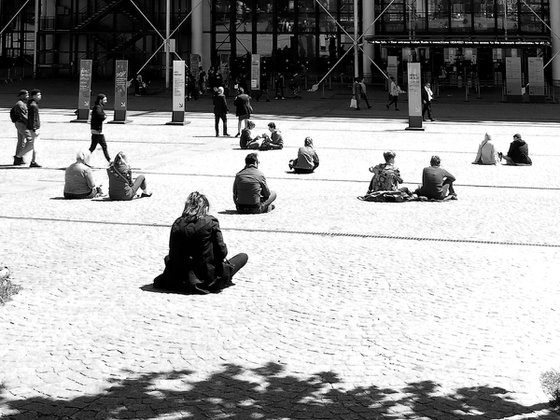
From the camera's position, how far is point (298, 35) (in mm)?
46188

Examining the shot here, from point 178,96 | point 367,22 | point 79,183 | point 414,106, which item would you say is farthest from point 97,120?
point 367,22

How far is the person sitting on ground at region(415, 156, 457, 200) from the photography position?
43.7 ft

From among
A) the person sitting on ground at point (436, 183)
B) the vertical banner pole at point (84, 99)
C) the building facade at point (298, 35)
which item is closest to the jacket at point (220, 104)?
the vertical banner pole at point (84, 99)

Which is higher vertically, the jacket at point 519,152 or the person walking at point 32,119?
the person walking at point 32,119

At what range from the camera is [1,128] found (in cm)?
2464

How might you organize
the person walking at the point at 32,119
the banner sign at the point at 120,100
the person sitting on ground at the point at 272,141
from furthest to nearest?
the banner sign at the point at 120,100
the person sitting on ground at the point at 272,141
the person walking at the point at 32,119

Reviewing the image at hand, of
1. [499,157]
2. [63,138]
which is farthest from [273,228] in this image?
[63,138]

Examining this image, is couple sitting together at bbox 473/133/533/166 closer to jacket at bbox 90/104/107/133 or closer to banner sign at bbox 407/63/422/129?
banner sign at bbox 407/63/422/129

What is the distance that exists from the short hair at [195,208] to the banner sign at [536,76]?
32443 mm

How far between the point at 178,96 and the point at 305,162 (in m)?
11.5

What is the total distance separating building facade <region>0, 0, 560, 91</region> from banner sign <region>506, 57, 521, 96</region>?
3.59 meters

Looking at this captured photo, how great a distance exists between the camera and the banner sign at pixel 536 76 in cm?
3722

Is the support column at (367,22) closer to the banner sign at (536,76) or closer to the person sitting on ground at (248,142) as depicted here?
the banner sign at (536,76)

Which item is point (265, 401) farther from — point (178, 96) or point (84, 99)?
point (84, 99)
